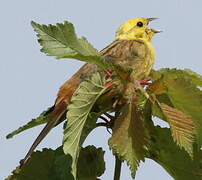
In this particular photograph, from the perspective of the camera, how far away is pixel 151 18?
5.11 meters

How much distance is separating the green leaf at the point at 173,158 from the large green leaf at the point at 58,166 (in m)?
0.27

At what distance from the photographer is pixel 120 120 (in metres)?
2.37

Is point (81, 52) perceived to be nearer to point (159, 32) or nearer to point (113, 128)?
point (113, 128)

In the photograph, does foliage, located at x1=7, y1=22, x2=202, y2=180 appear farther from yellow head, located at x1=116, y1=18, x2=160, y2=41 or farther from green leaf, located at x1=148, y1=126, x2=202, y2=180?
yellow head, located at x1=116, y1=18, x2=160, y2=41

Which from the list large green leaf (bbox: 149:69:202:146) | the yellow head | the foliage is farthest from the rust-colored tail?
the yellow head

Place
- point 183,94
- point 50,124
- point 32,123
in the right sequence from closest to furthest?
1. point 183,94
2. point 32,123
3. point 50,124

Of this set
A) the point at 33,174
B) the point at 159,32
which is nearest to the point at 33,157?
the point at 33,174

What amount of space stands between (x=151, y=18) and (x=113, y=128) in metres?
2.90

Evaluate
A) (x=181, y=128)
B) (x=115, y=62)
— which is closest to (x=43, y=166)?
(x=181, y=128)

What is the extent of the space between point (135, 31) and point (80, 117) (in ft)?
9.13

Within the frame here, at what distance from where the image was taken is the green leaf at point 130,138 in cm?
226

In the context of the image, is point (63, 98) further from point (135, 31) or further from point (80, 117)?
point (135, 31)

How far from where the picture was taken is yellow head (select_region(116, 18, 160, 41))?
4859 mm

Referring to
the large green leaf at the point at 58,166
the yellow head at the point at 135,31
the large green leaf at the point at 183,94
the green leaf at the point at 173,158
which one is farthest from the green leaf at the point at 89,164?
the yellow head at the point at 135,31
